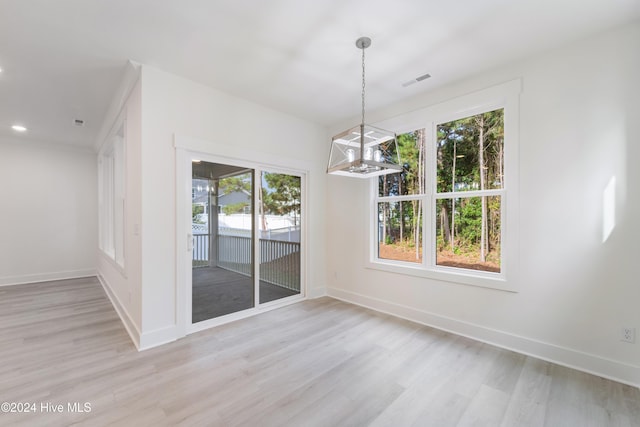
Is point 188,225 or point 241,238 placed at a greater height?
point 188,225

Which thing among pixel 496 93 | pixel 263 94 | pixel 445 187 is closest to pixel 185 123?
pixel 263 94

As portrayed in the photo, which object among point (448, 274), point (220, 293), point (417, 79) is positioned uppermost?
point (417, 79)

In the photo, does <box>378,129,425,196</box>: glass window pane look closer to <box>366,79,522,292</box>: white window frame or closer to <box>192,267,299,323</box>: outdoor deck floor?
<box>366,79,522,292</box>: white window frame

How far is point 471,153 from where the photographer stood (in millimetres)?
3170

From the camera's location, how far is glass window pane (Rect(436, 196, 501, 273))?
2.98 metres

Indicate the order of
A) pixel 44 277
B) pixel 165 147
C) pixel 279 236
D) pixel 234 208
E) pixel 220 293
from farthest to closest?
1. pixel 44 277
2. pixel 279 236
3. pixel 234 208
4. pixel 220 293
5. pixel 165 147

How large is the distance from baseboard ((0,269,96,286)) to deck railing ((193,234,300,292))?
4.46 m

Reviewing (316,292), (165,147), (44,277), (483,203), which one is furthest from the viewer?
(44,277)

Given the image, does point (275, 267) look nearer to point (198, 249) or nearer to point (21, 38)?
point (198, 249)

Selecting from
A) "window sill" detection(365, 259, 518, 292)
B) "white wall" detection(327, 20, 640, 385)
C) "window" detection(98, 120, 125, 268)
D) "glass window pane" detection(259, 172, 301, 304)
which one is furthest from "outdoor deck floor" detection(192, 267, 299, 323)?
"white wall" detection(327, 20, 640, 385)

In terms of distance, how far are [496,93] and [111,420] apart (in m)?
4.35

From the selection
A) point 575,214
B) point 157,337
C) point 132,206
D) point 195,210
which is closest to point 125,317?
point 157,337

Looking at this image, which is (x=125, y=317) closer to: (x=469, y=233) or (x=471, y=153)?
(x=469, y=233)

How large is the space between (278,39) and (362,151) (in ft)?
4.29
